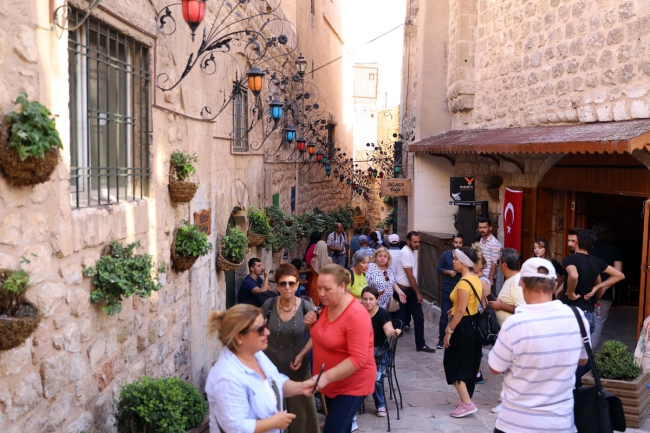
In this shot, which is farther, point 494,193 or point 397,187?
point 397,187

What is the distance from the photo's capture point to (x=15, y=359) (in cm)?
314

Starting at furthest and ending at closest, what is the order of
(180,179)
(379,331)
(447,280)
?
(447,280), (379,331), (180,179)

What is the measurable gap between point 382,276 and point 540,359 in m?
4.24

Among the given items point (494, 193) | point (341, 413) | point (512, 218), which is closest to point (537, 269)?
point (341, 413)

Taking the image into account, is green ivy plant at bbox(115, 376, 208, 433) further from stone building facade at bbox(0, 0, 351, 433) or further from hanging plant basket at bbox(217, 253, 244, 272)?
hanging plant basket at bbox(217, 253, 244, 272)

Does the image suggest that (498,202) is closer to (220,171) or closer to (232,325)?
(220,171)

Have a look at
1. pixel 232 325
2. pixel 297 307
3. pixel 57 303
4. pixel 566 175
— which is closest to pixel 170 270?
pixel 297 307

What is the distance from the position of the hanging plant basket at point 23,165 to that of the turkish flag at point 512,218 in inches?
344

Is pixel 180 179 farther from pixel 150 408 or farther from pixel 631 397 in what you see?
pixel 631 397

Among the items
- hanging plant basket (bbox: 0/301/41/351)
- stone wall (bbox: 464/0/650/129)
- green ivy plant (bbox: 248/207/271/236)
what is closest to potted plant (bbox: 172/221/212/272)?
hanging plant basket (bbox: 0/301/41/351)

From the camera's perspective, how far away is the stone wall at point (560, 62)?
304 inches

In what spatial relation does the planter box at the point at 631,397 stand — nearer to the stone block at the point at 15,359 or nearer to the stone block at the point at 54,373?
the stone block at the point at 54,373

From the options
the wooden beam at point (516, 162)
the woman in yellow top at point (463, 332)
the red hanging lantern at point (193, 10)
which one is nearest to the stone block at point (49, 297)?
the red hanging lantern at point (193, 10)

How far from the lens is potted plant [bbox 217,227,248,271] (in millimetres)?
7656
